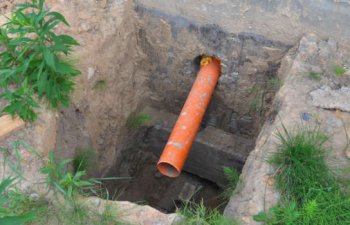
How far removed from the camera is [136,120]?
4.08m

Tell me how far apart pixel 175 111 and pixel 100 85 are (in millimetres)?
1139

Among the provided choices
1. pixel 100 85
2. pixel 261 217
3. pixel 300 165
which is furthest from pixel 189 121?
pixel 261 217

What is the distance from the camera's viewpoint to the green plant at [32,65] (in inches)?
96.6

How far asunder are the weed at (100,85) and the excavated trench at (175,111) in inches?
1.1

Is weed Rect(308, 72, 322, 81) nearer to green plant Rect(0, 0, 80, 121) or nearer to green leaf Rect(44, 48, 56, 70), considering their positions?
green plant Rect(0, 0, 80, 121)

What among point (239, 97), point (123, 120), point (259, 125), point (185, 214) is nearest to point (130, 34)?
point (123, 120)

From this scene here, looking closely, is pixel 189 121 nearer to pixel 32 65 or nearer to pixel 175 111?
pixel 175 111

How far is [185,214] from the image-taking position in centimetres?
239

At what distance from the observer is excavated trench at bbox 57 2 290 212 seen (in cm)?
346

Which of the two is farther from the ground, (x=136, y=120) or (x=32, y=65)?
(x=32, y=65)

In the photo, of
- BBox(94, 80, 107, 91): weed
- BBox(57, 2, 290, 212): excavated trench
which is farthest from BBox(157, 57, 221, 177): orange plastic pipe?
BBox(94, 80, 107, 91): weed

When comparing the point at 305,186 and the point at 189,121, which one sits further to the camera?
the point at 189,121

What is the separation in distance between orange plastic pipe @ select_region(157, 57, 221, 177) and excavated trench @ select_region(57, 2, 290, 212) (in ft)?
0.48

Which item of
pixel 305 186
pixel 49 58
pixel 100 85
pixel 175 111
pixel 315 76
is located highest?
pixel 315 76
